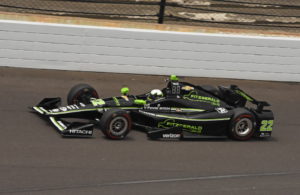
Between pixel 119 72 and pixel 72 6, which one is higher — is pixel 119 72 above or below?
below

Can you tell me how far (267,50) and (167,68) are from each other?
8.04 ft

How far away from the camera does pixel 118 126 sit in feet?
33.6

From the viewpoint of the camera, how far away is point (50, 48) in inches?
561

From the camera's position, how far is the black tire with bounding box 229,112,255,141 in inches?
426

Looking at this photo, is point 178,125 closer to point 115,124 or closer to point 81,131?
point 115,124

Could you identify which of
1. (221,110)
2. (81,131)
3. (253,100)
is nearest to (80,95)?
(81,131)

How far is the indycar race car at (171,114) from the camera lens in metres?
10.5

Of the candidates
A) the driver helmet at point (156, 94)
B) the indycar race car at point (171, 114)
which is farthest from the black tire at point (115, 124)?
the driver helmet at point (156, 94)

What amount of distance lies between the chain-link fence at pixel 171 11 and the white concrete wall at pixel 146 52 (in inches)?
41.6

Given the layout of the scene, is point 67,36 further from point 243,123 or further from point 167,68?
point 243,123

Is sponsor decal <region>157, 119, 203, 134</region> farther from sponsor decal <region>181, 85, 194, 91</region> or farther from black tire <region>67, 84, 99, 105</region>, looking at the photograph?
black tire <region>67, 84, 99, 105</region>

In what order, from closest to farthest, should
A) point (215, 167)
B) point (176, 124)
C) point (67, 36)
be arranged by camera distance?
point (215, 167)
point (176, 124)
point (67, 36)

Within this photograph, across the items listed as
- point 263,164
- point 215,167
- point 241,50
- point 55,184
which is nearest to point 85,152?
point 55,184

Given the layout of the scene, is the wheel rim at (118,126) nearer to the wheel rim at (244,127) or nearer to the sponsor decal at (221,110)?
the sponsor decal at (221,110)
